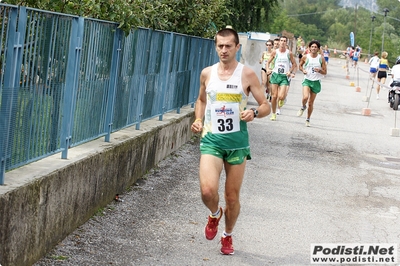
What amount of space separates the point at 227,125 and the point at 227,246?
1.05m

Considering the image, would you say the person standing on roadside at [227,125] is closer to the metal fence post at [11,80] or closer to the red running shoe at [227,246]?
the red running shoe at [227,246]

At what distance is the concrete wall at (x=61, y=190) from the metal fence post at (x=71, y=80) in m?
0.19

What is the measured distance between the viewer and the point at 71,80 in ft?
24.7

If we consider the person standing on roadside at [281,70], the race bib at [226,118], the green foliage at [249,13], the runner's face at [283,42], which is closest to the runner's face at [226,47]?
the race bib at [226,118]

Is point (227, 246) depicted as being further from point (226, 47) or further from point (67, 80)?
point (67, 80)

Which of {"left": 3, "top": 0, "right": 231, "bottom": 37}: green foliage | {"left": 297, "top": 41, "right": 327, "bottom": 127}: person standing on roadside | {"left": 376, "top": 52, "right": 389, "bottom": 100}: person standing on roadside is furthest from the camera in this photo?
{"left": 376, "top": 52, "right": 389, "bottom": 100}: person standing on roadside

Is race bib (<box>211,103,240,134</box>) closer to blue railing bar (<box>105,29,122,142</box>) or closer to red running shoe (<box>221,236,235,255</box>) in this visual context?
red running shoe (<box>221,236,235,255</box>)

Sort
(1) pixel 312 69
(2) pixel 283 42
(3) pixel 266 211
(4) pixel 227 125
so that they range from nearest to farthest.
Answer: (4) pixel 227 125 < (3) pixel 266 211 < (1) pixel 312 69 < (2) pixel 283 42

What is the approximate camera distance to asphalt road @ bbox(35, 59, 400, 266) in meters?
7.27

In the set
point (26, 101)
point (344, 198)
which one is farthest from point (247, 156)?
point (344, 198)

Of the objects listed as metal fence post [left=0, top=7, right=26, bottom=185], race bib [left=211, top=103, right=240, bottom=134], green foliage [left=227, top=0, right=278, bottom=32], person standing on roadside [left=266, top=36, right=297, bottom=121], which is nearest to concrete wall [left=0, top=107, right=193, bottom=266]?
metal fence post [left=0, top=7, right=26, bottom=185]

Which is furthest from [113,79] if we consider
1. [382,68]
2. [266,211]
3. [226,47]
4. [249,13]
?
[382,68]

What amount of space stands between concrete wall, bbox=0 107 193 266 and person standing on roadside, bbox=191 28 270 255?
115cm

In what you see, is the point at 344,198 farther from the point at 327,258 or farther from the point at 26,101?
the point at 26,101
